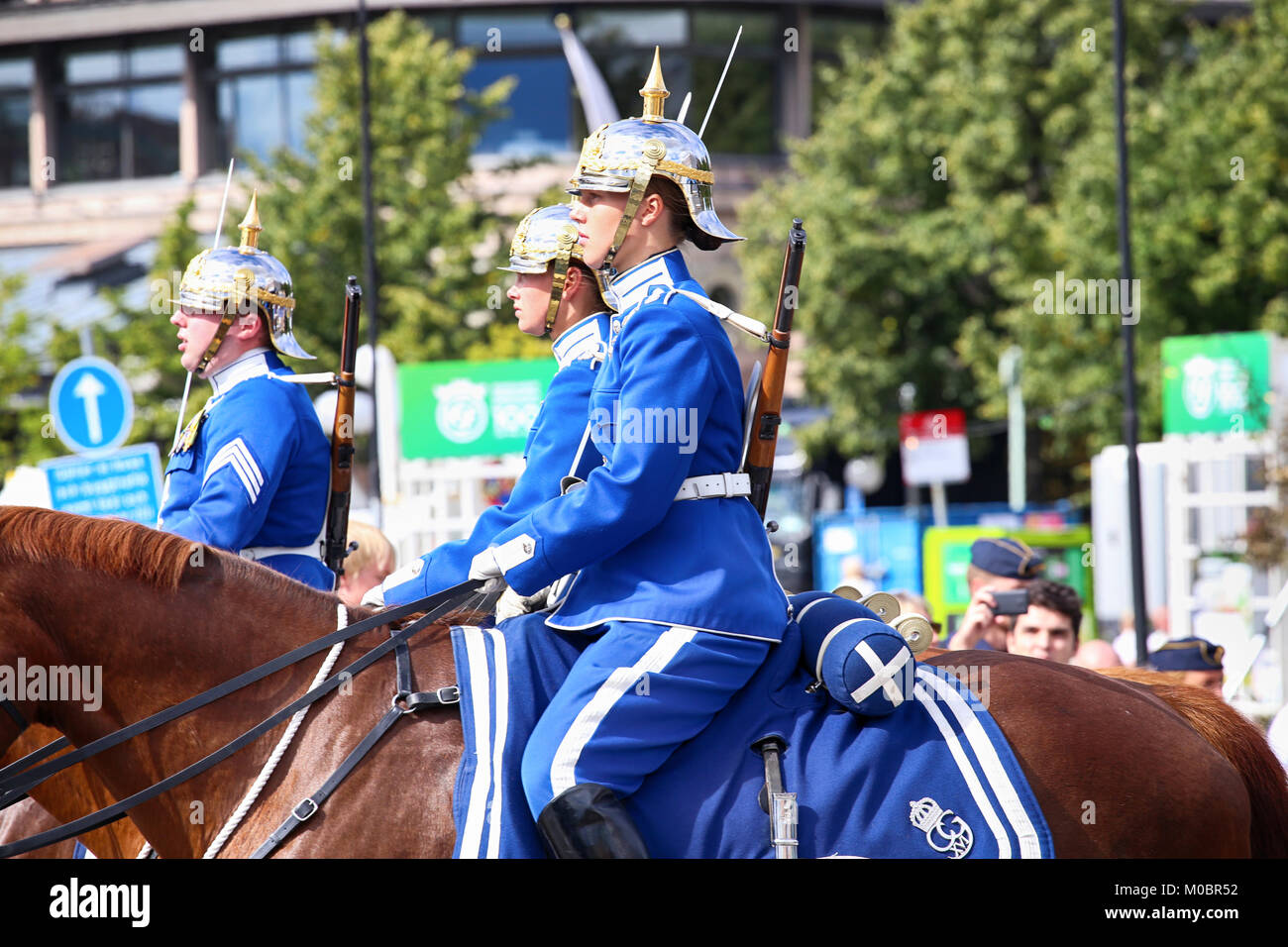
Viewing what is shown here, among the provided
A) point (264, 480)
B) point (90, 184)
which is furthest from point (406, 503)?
point (90, 184)

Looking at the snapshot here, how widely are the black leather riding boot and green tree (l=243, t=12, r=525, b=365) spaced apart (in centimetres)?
2140

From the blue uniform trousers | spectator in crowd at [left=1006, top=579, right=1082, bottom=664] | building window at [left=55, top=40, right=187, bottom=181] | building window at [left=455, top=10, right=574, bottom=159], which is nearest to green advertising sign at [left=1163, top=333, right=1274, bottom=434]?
spectator in crowd at [left=1006, top=579, right=1082, bottom=664]

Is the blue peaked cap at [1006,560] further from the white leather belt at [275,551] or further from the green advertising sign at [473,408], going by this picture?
the green advertising sign at [473,408]

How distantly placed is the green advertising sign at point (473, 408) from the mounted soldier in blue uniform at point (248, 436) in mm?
7838

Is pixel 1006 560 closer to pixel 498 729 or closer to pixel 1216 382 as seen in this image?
pixel 498 729

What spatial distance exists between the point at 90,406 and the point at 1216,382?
9169 millimetres

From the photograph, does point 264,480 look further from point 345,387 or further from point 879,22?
point 879,22

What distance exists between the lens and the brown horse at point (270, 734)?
3871mm

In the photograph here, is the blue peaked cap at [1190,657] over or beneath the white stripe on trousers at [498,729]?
beneath

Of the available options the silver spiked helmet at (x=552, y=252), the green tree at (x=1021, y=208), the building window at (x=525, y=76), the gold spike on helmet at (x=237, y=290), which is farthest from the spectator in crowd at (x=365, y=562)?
the building window at (x=525, y=76)

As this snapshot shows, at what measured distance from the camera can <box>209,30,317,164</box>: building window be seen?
3803cm

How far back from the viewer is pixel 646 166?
4094 mm

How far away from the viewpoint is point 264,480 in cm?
521

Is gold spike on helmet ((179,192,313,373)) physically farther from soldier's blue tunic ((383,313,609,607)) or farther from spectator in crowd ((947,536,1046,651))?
spectator in crowd ((947,536,1046,651))
